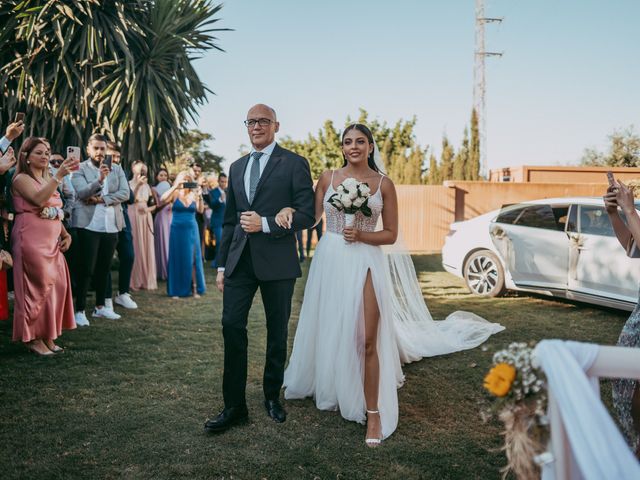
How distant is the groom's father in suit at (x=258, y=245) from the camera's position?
3.73 metres

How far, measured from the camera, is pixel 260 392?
4.54m

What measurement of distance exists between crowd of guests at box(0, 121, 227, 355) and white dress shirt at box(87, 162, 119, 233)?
1 centimetres

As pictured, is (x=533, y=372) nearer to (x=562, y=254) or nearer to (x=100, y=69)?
(x=562, y=254)

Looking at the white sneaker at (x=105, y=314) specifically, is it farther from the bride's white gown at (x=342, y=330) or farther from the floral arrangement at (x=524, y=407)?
the floral arrangement at (x=524, y=407)

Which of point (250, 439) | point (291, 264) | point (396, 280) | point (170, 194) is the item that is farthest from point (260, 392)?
point (170, 194)

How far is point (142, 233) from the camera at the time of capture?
30.7 feet

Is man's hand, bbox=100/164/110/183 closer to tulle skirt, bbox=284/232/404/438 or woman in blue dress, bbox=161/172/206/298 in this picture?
woman in blue dress, bbox=161/172/206/298

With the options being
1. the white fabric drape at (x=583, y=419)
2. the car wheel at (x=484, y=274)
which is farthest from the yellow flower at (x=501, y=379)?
the car wheel at (x=484, y=274)

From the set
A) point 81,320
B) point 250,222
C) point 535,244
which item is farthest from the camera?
point 535,244

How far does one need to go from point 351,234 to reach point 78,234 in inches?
179

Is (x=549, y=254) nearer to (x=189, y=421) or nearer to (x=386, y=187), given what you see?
(x=386, y=187)

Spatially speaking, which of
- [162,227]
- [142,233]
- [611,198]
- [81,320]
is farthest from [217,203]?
[611,198]

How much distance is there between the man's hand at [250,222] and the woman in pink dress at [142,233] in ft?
20.1

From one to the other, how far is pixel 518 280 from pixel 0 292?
7364 mm
